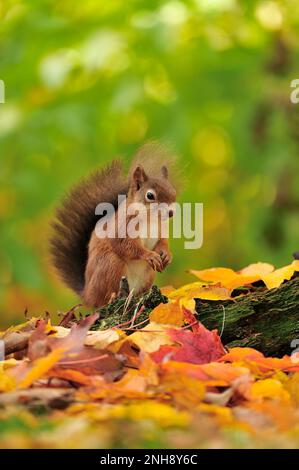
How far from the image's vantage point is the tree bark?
141 centimetres

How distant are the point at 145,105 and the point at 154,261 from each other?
1493 mm

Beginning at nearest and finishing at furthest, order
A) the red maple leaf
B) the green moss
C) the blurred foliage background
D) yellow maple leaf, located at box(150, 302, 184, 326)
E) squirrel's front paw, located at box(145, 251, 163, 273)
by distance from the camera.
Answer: the red maple leaf
yellow maple leaf, located at box(150, 302, 184, 326)
the green moss
squirrel's front paw, located at box(145, 251, 163, 273)
the blurred foliage background

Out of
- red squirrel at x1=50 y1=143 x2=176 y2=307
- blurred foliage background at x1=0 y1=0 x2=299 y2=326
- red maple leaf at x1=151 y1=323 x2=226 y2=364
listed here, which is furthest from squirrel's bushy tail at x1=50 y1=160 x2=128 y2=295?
blurred foliage background at x1=0 y1=0 x2=299 y2=326

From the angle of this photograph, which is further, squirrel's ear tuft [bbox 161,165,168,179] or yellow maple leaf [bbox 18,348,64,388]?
squirrel's ear tuft [bbox 161,165,168,179]

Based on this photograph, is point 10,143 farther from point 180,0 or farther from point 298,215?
point 298,215

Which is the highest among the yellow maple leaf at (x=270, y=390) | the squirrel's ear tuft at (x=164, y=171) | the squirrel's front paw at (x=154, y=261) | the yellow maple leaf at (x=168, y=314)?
the squirrel's ear tuft at (x=164, y=171)

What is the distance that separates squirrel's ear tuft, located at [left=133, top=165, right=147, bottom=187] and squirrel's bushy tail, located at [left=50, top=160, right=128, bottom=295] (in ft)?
0.12

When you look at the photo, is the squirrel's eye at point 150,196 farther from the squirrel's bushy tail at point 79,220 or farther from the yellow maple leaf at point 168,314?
the yellow maple leaf at point 168,314

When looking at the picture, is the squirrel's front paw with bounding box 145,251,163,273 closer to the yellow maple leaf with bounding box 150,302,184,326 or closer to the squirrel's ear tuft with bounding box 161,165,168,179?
the squirrel's ear tuft with bounding box 161,165,168,179

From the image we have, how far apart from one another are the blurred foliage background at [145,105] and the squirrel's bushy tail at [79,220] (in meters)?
0.81

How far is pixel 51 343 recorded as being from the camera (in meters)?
1.14

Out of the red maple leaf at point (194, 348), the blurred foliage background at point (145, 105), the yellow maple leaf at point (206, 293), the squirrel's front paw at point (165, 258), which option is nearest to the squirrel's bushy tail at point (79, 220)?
the squirrel's front paw at point (165, 258)

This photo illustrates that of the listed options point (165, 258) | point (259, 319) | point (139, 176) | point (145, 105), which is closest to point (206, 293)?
point (259, 319)

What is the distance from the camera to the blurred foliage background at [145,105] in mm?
2953
